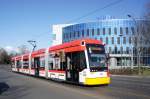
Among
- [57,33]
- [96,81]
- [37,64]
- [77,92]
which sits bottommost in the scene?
[77,92]

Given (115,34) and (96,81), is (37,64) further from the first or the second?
(115,34)

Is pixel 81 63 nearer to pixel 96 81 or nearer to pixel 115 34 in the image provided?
pixel 96 81

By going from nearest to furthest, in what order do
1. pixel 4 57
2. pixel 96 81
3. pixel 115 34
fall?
pixel 96 81 → pixel 115 34 → pixel 4 57

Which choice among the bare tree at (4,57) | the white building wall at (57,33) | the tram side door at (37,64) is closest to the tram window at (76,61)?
the tram side door at (37,64)

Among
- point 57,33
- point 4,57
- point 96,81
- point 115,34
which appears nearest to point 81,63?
point 96,81

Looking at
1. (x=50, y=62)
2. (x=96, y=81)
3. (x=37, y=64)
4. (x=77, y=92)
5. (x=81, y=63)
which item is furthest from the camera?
(x=37, y=64)

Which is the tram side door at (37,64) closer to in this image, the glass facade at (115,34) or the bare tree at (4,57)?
the glass facade at (115,34)

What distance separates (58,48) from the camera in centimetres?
2480

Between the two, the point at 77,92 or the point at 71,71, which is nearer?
the point at 77,92

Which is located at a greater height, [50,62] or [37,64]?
[50,62]

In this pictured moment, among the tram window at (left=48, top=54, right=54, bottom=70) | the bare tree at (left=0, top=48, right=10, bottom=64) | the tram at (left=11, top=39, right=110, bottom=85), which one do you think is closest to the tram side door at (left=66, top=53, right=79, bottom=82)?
the tram at (left=11, top=39, right=110, bottom=85)

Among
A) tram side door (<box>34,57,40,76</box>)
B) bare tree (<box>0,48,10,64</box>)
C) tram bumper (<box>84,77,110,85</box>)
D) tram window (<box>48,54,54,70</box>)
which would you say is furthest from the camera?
bare tree (<box>0,48,10,64</box>)

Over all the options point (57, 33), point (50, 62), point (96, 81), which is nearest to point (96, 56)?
point (96, 81)

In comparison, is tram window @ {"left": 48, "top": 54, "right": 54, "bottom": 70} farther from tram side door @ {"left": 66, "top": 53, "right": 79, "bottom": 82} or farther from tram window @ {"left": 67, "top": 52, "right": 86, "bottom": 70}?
tram window @ {"left": 67, "top": 52, "right": 86, "bottom": 70}
